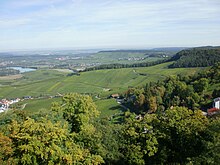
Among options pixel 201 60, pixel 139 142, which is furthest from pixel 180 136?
pixel 201 60

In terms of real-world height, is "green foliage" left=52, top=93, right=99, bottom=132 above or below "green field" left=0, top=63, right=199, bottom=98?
above

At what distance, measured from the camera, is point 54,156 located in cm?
2158

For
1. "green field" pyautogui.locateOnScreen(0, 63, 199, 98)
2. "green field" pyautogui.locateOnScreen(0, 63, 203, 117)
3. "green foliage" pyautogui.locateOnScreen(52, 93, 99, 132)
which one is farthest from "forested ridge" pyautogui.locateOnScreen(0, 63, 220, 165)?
"green field" pyautogui.locateOnScreen(0, 63, 199, 98)

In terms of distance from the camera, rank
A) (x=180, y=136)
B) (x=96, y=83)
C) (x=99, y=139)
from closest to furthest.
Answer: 1. (x=180, y=136)
2. (x=99, y=139)
3. (x=96, y=83)

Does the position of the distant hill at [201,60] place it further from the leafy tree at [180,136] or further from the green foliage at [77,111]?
the green foliage at [77,111]

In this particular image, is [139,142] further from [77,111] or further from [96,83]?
[96,83]

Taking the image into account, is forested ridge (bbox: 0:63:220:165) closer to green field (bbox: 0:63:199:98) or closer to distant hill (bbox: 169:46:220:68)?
green field (bbox: 0:63:199:98)

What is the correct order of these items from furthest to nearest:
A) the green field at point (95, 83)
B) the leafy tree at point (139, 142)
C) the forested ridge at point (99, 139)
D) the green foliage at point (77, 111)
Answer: the green field at point (95, 83)
the green foliage at point (77, 111)
the leafy tree at point (139, 142)
the forested ridge at point (99, 139)

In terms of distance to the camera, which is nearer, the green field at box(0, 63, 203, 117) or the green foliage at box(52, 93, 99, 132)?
the green foliage at box(52, 93, 99, 132)

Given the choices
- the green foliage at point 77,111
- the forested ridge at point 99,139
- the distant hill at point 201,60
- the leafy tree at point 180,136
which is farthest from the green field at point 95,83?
the leafy tree at point 180,136

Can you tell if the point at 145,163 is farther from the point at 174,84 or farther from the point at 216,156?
the point at 174,84

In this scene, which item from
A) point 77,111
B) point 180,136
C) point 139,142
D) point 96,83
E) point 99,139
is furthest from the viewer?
point 96,83

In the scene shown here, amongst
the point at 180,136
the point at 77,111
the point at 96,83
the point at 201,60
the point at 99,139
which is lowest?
the point at 96,83

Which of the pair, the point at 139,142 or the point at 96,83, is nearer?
the point at 139,142
